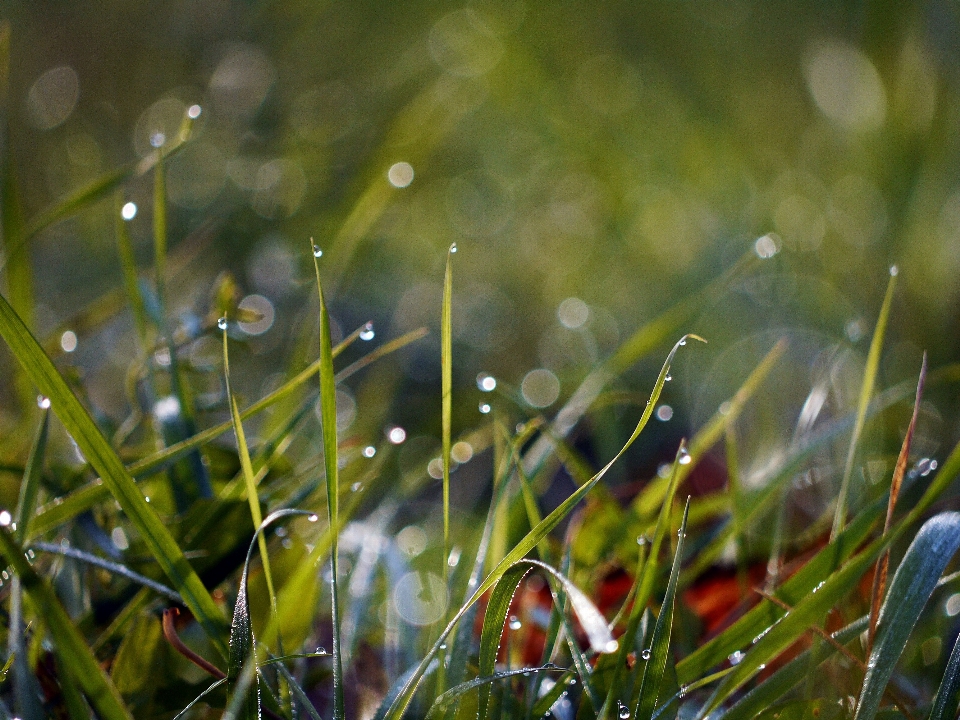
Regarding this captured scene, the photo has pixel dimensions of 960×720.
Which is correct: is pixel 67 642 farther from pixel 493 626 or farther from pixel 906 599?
pixel 906 599

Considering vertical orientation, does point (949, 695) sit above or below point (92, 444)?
below

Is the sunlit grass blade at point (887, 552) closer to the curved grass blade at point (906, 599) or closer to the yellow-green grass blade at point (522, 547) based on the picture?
the curved grass blade at point (906, 599)

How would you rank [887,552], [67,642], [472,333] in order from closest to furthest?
[67,642] < [887,552] < [472,333]

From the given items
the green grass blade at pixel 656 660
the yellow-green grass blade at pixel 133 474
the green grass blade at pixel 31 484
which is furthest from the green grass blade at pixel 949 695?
the green grass blade at pixel 31 484

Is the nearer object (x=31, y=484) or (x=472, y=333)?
(x=31, y=484)

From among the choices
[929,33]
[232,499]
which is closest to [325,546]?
[232,499]

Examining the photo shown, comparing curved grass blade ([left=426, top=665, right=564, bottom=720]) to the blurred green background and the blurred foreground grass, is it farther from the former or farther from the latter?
the blurred green background

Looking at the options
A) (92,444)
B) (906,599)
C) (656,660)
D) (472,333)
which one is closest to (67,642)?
(92,444)
